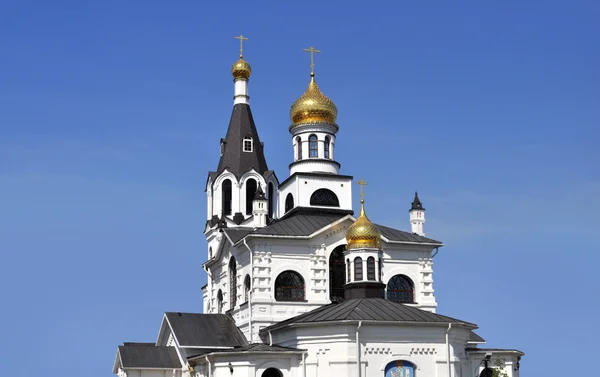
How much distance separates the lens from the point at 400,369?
30484 mm

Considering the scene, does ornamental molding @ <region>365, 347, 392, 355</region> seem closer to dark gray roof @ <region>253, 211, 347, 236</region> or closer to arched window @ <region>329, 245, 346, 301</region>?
arched window @ <region>329, 245, 346, 301</region>

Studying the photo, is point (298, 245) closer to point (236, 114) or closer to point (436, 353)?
point (436, 353)

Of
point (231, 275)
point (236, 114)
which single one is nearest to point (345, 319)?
point (231, 275)

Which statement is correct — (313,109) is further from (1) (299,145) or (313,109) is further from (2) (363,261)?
(2) (363,261)

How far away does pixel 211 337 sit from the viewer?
1411 inches

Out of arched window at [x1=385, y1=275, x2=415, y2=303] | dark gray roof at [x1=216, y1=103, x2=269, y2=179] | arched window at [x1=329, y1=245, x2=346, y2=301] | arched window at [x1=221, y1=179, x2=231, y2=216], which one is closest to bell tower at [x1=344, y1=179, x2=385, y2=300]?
arched window at [x1=329, y1=245, x2=346, y2=301]

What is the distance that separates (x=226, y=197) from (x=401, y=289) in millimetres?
11770

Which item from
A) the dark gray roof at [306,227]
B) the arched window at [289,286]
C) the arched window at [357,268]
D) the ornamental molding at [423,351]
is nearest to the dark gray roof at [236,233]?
the dark gray roof at [306,227]

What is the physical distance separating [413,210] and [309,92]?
21.4 feet

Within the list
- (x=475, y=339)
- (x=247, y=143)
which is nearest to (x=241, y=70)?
(x=247, y=143)

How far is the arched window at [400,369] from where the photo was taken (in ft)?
99.8

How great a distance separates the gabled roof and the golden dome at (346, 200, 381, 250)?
7.83m

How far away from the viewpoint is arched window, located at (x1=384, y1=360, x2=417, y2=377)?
3041cm

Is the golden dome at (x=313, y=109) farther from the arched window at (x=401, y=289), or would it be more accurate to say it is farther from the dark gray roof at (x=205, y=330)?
the dark gray roof at (x=205, y=330)
